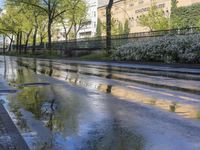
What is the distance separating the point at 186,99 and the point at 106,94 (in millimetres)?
2397

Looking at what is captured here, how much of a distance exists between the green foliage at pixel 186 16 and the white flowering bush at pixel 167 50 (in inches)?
1719

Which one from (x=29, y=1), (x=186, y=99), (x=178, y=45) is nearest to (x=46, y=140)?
(x=186, y=99)

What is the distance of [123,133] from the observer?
769 centimetres

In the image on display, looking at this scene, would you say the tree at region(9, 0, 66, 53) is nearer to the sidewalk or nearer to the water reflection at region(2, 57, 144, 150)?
the water reflection at region(2, 57, 144, 150)

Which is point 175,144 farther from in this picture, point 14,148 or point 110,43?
point 110,43

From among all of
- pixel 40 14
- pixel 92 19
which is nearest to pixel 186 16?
pixel 40 14

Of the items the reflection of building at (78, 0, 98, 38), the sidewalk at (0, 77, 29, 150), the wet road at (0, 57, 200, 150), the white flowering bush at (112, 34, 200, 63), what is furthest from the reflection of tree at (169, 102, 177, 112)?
the reflection of building at (78, 0, 98, 38)

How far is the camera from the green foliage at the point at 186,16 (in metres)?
79.6

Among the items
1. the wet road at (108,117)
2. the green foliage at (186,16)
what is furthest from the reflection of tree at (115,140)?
the green foliage at (186,16)

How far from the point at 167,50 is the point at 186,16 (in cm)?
5421

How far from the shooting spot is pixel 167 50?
30672 millimetres

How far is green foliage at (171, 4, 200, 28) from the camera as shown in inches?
3133

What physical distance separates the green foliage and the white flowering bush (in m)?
43.7

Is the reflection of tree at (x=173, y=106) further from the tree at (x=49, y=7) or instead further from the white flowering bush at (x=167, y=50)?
the tree at (x=49, y=7)
